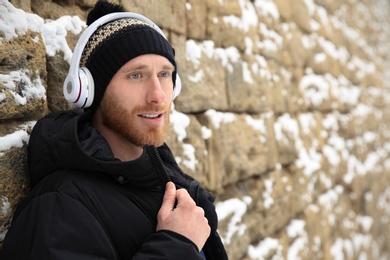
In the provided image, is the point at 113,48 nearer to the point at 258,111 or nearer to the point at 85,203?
the point at 85,203

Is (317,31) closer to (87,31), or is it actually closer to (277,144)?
(277,144)

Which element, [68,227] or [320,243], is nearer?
[68,227]

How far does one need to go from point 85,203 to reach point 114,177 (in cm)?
12

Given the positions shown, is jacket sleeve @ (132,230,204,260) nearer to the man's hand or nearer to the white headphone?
the man's hand

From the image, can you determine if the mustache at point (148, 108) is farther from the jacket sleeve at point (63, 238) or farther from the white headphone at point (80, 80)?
the jacket sleeve at point (63, 238)

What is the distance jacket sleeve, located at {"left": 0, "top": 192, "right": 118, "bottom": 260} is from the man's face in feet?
0.96

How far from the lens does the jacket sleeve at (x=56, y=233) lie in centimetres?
97

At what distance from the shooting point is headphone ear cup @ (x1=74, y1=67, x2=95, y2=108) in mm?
1257

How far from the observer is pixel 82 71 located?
50.5 inches

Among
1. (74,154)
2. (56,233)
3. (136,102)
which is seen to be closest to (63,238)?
(56,233)

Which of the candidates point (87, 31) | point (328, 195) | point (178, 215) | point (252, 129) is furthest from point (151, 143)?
point (328, 195)

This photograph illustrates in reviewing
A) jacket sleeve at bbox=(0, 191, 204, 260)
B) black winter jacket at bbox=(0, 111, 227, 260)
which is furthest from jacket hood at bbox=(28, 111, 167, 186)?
jacket sleeve at bbox=(0, 191, 204, 260)

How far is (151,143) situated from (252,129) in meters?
1.44

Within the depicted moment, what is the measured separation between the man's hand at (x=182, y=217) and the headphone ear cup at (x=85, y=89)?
317 mm
